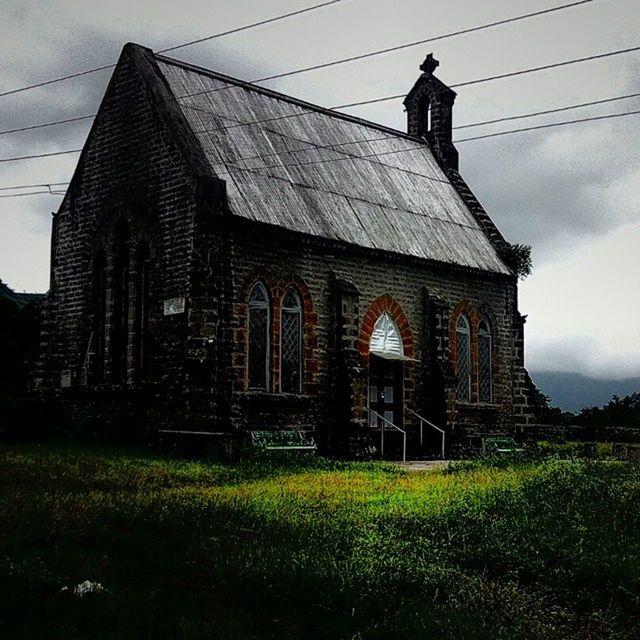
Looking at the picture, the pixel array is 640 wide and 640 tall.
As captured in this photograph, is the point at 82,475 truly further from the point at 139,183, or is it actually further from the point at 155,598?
the point at 139,183

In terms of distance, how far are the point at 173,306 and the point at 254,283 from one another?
2050 mm

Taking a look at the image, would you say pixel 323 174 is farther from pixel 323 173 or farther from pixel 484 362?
pixel 484 362

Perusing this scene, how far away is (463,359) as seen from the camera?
3017cm

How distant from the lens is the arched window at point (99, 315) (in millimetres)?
25500

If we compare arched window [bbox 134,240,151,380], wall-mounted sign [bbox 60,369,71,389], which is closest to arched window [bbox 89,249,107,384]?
wall-mounted sign [bbox 60,369,71,389]

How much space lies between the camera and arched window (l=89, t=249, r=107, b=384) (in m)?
25.5

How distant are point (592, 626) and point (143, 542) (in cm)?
462

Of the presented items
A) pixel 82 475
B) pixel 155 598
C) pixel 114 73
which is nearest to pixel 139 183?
pixel 114 73

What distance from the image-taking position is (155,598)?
342 inches

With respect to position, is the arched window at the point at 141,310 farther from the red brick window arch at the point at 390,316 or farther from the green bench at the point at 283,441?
the red brick window arch at the point at 390,316

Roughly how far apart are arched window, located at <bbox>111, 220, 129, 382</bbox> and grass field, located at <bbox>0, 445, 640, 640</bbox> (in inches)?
387

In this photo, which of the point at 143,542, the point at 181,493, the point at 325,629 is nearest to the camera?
the point at 325,629

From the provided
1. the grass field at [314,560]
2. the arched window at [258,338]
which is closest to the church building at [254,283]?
the arched window at [258,338]

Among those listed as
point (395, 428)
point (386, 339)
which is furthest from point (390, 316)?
point (395, 428)
